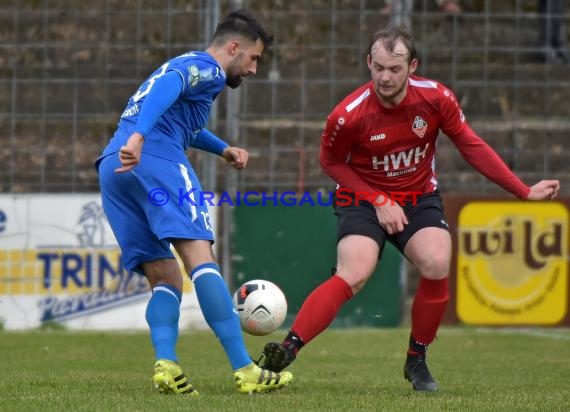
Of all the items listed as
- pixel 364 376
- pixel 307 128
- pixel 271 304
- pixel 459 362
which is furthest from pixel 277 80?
pixel 271 304

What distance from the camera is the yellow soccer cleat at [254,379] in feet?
19.7

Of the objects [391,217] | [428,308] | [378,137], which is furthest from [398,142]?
[428,308]

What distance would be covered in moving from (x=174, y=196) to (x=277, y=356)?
3.04ft

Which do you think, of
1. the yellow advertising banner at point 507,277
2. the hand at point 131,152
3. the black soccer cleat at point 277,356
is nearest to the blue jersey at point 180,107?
the hand at point 131,152

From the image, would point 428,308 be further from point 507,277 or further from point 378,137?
point 507,277

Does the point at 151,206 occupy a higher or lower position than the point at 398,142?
lower

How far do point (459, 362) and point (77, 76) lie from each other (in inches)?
206

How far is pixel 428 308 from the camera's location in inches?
265

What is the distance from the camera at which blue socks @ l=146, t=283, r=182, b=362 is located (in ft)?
20.1

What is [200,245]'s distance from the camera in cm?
608

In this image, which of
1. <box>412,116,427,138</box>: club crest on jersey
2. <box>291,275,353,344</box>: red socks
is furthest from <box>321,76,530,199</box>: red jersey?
<box>291,275,353,344</box>: red socks

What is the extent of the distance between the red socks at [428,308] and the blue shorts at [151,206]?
4.09ft

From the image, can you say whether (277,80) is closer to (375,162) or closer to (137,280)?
(137,280)

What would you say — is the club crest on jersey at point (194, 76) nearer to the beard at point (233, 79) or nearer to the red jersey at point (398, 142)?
the beard at point (233, 79)
